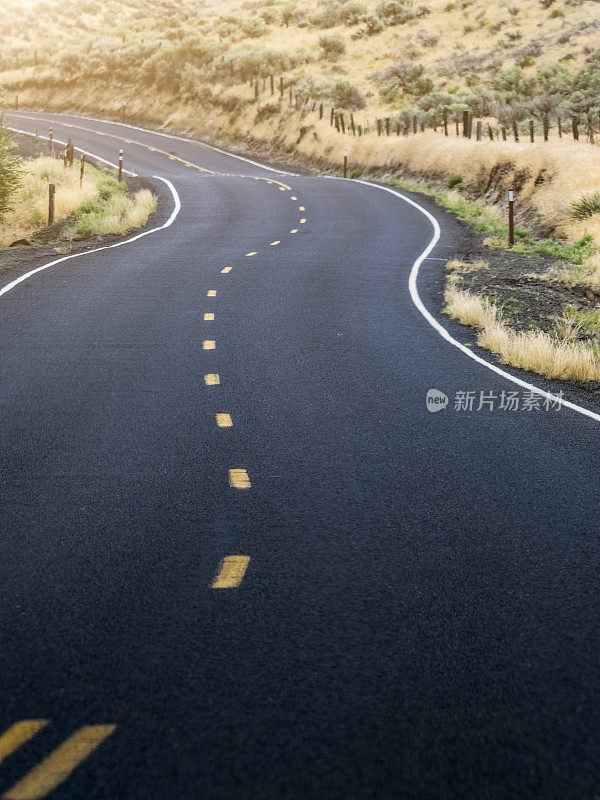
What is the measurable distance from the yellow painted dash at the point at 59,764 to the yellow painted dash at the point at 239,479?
9.75ft

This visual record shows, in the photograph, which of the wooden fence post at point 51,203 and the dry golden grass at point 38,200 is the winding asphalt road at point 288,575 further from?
the dry golden grass at point 38,200

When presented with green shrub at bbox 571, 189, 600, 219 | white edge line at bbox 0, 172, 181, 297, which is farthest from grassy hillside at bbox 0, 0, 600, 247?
white edge line at bbox 0, 172, 181, 297

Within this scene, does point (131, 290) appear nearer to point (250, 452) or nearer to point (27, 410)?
point (27, 410)

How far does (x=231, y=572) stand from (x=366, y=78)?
51.7 meters

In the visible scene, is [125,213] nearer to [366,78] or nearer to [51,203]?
[51,203]

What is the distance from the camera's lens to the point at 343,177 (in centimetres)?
3728

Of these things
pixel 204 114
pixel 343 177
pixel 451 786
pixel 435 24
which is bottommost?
pixel 451 786

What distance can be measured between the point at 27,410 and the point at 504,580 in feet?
17.3

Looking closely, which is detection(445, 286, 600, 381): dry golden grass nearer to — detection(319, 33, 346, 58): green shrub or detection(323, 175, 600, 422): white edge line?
detection(323, 175, 600, 422): white edge line

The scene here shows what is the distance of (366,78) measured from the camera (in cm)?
5216

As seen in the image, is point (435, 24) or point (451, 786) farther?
point (435, 24)

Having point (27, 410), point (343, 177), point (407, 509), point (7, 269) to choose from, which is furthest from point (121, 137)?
point (407, 509)

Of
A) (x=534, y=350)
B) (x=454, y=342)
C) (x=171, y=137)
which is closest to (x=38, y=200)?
(x=454, y=342)

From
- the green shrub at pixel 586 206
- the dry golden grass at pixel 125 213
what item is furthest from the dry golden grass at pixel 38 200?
the green shrub at pixel 586 206
